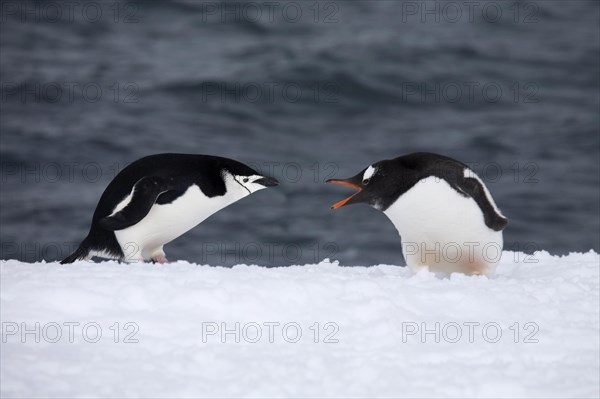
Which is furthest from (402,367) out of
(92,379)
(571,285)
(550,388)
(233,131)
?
(233,131)

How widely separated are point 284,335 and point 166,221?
2.13 m

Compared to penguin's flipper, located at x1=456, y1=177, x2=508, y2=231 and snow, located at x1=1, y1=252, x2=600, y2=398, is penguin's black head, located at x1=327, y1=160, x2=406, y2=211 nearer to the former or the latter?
penguin's flipper, located at x1=456, y1=177, x2=508, y2=231

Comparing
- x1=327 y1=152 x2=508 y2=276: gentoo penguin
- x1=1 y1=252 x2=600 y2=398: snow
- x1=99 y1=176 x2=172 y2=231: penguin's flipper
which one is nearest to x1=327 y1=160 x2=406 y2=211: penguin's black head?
x1=327 y1=152 x2=508 y2=276: gentoo penguin

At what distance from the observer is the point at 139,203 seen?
577 centimetres

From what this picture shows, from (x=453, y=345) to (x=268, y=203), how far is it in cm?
1045

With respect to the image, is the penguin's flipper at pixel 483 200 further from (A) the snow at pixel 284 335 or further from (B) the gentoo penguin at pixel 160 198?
(B) the gentoo penguin at pixel 160 198

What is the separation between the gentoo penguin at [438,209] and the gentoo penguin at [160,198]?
0.87m

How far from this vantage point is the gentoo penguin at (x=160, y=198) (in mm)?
5832

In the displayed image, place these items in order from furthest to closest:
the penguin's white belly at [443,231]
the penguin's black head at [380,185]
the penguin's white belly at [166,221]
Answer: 1. the penguin's white belly at [166,221]
2. the penguin's black head at [380,185]
3. the penguin's white belly at [443,231]

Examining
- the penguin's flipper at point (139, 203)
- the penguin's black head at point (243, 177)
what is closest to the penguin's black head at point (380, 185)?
the penguin's black head at point (243, 177)

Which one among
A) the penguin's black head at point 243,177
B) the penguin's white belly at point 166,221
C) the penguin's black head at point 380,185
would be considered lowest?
the penguin's white belly at point 166,221

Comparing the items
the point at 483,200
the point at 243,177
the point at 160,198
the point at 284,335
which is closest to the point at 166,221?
the point at 160,198

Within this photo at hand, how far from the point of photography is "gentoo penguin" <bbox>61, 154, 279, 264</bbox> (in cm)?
583

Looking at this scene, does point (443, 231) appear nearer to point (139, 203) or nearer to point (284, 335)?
point (284, 335)
